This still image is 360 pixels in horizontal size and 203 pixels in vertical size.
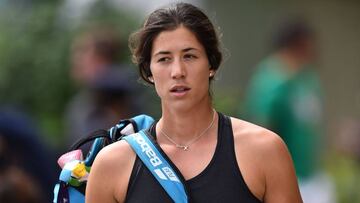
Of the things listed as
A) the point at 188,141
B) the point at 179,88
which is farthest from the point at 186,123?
the point at 179,88

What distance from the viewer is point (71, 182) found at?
18.4ft

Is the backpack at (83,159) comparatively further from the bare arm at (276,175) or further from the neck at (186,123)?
the bare arm at (276,175)

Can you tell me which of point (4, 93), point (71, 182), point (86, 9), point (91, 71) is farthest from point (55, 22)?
point (71, 182)

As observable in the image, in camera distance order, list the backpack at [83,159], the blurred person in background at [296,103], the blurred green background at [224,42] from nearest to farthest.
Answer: the backpack at [83,159]
the blurred person in background at [296,103]
the blurred green background at [224,42]

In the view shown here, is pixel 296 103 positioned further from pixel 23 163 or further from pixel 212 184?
pixel 212 184

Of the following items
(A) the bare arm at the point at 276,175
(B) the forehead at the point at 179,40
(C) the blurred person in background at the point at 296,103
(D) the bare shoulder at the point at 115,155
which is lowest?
A: (C) the blurred person in background at the point at 296,103

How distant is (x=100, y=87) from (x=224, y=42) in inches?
243

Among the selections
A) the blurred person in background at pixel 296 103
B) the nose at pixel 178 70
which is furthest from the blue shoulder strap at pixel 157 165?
the blurred person in background at pixel 296 103

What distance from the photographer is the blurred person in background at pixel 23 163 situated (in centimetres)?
718

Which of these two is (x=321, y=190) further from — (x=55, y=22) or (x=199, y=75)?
(x=55, y=22)

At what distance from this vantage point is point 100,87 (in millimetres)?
8609

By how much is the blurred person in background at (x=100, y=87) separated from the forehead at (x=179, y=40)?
10.1ft

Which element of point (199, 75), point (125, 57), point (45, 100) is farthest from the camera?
point (45, 100)

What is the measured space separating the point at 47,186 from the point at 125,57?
16.8 feet
